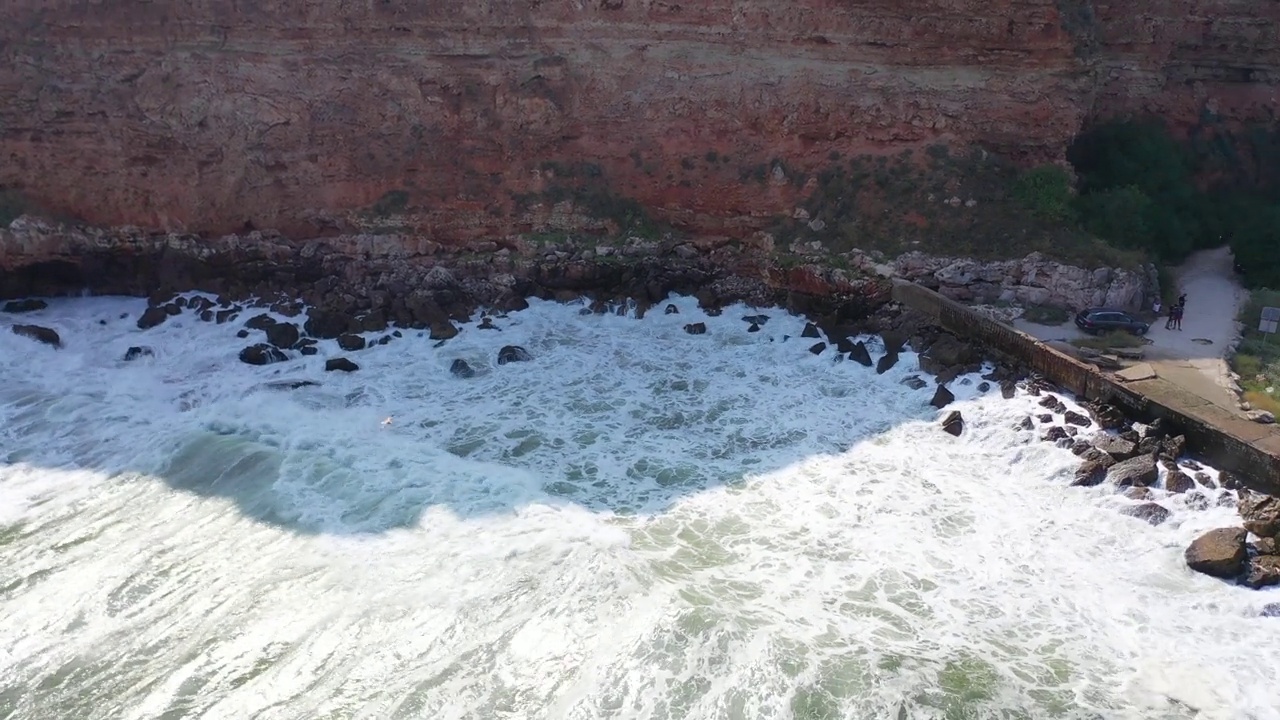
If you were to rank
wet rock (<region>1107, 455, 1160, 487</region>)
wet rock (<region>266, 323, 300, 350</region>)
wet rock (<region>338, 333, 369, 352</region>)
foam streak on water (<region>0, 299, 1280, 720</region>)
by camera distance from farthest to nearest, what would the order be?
wet rock (<region>266, 323, 300, 350</region>)
wet rock (<region>338, 333, 369, 352</region>)
wet rock (<region>1107, 455, 1160, 487</region>)
foam streak on water (<region>0, 299, 1280, 720</region>)

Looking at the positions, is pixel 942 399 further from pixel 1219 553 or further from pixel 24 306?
pixel 24 306

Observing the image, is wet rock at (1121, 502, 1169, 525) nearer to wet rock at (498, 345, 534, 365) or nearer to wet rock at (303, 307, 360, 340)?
wet rock at (498, 345, 534, 365)

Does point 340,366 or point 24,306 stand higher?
point 340,366

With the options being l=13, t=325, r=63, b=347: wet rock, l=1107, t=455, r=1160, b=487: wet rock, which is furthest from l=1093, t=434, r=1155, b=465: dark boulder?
l=13, t=325, r=63, b=347: wet rock

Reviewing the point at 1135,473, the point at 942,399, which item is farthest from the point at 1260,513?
the point at 942,399

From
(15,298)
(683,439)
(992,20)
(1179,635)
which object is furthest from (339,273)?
(1179,635)
